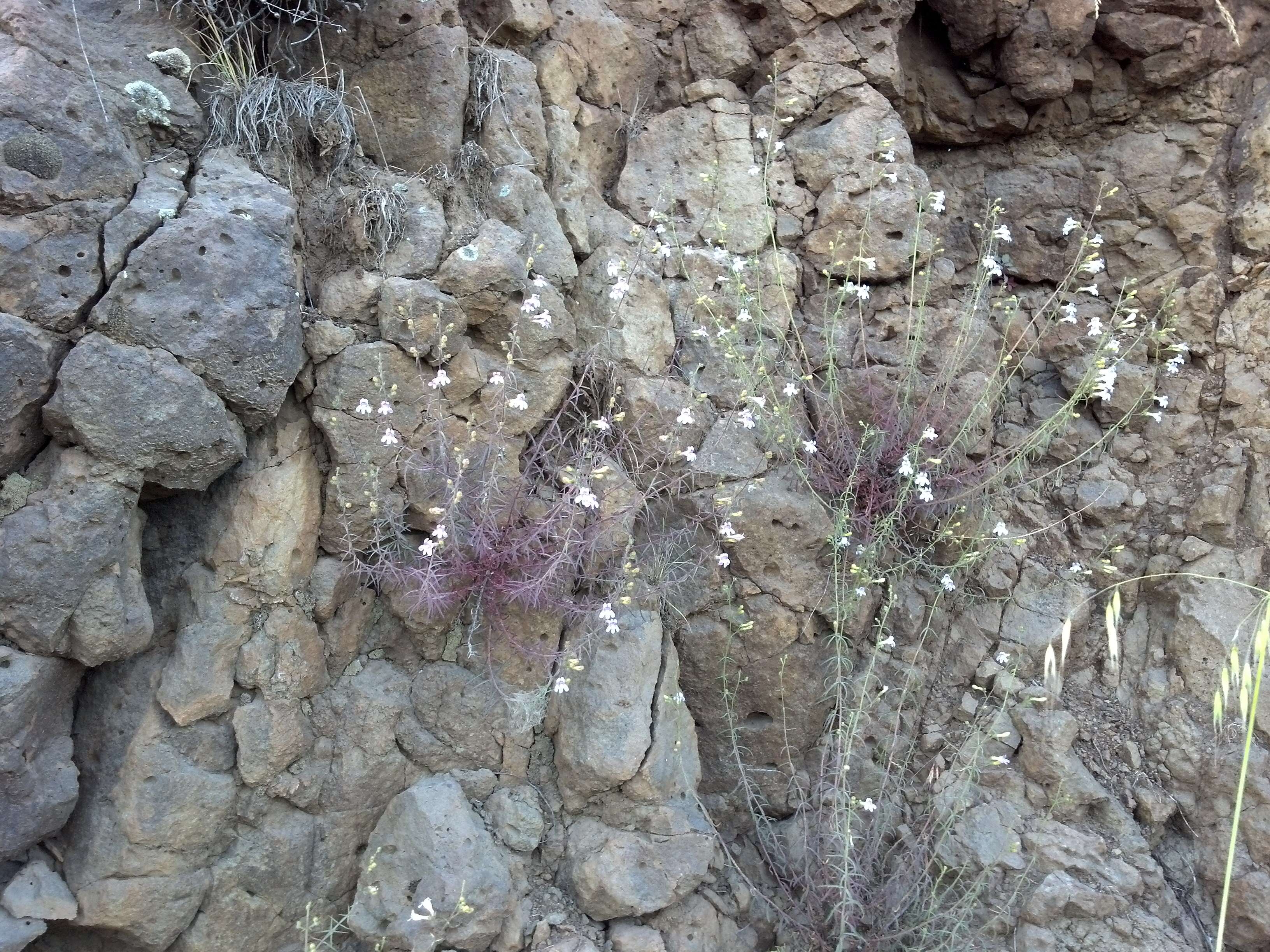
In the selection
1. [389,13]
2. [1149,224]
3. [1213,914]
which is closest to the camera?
[1213,914]

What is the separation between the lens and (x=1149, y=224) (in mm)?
4355

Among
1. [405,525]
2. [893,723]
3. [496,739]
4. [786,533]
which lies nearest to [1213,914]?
[893,723]

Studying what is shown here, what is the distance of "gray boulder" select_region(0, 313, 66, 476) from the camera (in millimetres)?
2701

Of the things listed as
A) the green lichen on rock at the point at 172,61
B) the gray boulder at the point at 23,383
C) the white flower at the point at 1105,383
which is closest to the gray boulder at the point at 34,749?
the gray boulder at the point at 23,383

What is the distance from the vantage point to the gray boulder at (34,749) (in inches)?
107

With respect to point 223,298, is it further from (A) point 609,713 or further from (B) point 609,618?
(A) point 609,713

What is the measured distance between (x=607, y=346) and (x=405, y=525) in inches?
42.0

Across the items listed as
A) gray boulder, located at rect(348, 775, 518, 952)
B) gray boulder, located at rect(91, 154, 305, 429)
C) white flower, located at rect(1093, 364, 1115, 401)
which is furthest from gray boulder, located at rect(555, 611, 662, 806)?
white flower, located at rect(1093, 364, 1115, 401)

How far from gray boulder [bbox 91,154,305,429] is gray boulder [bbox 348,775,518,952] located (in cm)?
144

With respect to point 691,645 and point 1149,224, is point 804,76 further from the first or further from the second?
point 691,645

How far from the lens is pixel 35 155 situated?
9.34 ft

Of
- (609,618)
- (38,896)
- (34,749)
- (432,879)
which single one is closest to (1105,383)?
(609,618)

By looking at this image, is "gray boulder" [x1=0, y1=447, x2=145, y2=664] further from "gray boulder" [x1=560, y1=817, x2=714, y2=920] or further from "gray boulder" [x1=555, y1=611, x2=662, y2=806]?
"gray boulder" [x1=560, y1=817, x2=714, y2=920]

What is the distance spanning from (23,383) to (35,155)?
72cm
